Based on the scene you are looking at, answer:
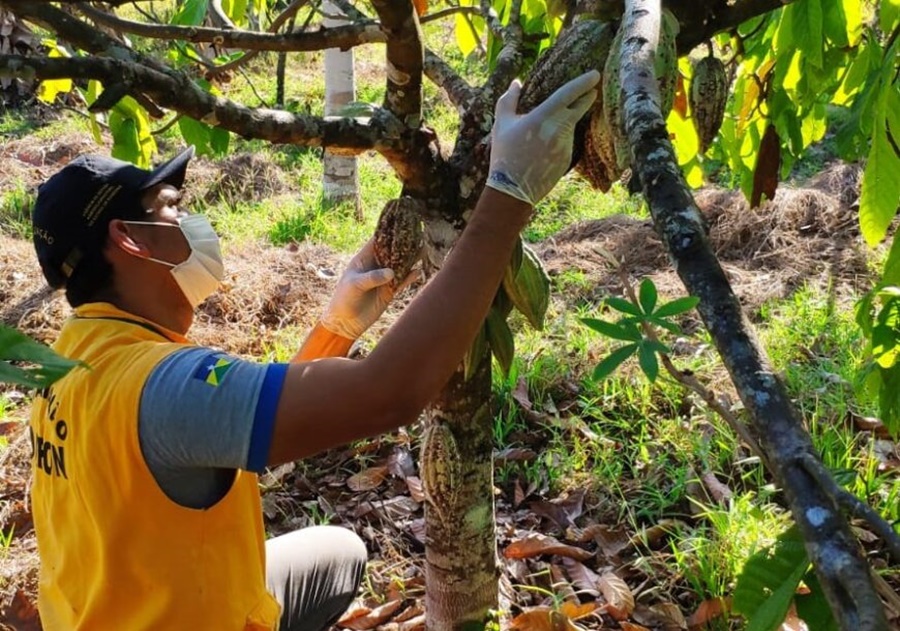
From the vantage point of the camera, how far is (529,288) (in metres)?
1.29

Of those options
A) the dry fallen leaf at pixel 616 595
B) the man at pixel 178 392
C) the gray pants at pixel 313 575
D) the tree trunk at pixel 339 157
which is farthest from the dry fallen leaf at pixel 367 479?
the tree trunk at pixel 339 157

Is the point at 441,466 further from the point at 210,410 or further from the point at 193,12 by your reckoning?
the point at 193,12

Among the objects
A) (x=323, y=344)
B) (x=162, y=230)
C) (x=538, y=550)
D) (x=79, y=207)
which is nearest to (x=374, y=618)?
(x=538, y=550)

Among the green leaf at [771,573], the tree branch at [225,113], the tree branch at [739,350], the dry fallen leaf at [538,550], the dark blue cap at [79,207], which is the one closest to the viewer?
the tree branch at [739,350]

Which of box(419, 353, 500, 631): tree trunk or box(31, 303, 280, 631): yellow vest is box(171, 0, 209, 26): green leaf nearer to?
box(31, 303, 280, 631): yellow vest

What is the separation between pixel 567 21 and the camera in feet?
4.35

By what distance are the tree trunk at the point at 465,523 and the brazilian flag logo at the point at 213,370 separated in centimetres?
47

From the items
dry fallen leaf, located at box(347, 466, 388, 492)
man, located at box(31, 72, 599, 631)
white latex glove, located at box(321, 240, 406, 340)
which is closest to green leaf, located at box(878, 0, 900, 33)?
man, located at box(31, 72, 599, 631)

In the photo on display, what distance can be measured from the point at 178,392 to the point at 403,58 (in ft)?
2.02

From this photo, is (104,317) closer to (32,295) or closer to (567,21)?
(567,21)

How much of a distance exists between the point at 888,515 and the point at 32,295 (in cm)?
377

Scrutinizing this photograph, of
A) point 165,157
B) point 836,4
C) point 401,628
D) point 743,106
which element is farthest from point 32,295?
point 836,4

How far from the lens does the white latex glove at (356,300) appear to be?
1.73 m

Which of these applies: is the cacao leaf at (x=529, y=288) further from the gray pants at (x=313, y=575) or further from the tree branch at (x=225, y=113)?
the gray pants at (x=313, y=575)
